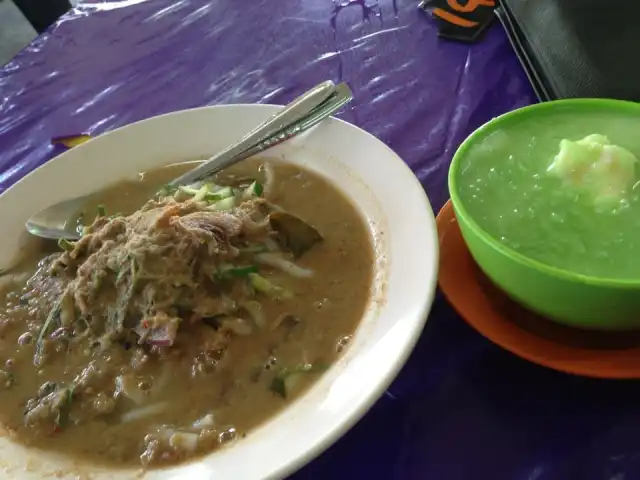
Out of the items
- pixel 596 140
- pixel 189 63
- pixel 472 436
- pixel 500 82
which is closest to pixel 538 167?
pixel 596 140

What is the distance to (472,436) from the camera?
32.4 inches

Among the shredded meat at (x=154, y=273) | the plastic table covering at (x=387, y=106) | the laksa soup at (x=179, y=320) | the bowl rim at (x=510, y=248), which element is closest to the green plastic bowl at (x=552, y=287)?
the bowl rim at (x=510, y=248)

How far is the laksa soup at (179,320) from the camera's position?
912 millimetres

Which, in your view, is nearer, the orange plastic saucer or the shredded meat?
the orange plastic saucer

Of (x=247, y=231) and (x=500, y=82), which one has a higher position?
(x=247, y=231)

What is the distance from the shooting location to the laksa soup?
91 centimetres

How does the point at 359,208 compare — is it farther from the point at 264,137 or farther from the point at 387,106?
the point at 387,106

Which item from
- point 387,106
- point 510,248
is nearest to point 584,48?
point 387,106

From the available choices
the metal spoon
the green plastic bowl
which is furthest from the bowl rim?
the metal spoon

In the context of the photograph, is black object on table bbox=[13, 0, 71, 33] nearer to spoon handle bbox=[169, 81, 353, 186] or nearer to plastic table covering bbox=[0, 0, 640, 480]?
plastic table covering bbox=[0, 0, 640, 480]

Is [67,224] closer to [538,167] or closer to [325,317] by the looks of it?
[325,317]

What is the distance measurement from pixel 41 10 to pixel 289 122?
5.86ft

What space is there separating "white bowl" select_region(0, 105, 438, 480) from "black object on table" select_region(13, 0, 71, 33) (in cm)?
148

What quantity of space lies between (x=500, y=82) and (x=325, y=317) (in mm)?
883
